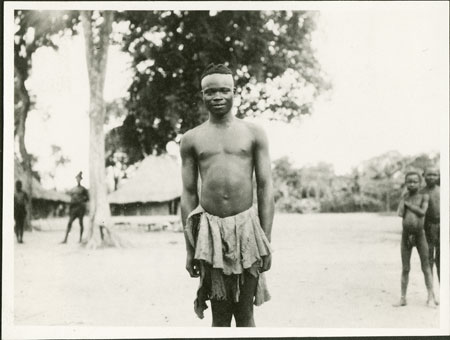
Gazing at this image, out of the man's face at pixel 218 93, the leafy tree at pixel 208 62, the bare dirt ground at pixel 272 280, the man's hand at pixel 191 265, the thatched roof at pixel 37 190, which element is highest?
the leafy tree at pixel 208 62

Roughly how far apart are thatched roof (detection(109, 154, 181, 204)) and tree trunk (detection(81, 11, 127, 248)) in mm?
161

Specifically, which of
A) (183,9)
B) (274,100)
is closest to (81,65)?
(183,9)

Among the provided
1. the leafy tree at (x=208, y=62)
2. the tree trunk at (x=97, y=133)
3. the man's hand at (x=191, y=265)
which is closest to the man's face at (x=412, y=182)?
the leafy tree at (x=208, y=62)

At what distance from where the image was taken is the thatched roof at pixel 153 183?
17.6 feet

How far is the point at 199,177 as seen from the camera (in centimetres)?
469

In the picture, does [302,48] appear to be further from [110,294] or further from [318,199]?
[110,294]

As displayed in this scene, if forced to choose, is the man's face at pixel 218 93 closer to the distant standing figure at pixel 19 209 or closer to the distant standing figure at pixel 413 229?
the distant standing figure at pixel 413 229

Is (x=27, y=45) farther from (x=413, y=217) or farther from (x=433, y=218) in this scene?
(x=433, y=218)

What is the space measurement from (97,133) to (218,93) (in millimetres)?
2177

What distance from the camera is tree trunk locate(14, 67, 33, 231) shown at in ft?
16.8

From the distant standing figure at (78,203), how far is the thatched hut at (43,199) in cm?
6

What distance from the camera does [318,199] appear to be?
5.48 metres

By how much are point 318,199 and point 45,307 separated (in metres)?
2.57

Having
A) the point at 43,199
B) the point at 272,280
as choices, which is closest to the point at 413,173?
the point at 272,280
